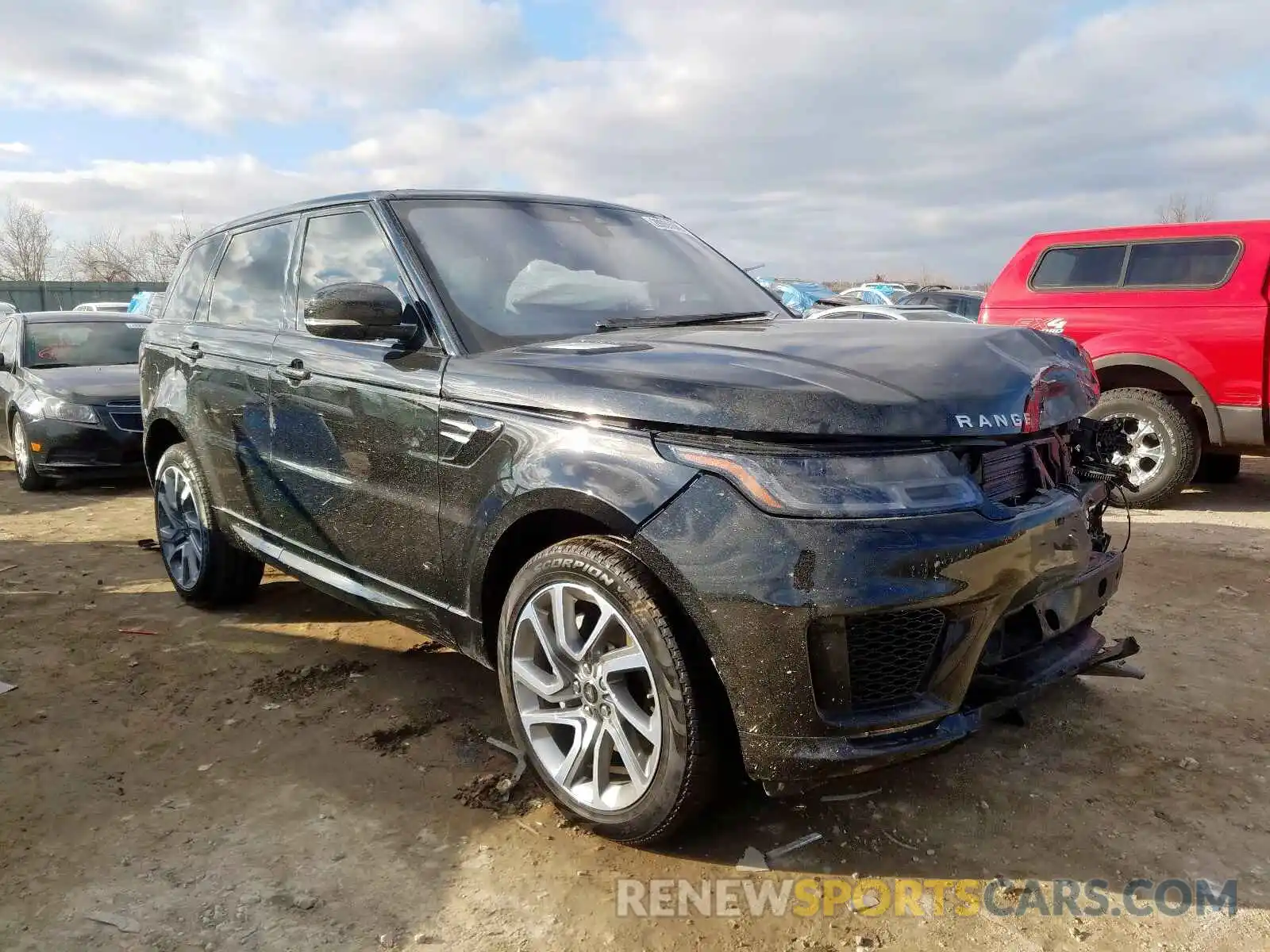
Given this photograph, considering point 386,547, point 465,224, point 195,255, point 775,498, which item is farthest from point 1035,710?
point 195,255

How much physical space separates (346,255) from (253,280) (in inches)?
34.5

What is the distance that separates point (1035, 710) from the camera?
3.27 meters

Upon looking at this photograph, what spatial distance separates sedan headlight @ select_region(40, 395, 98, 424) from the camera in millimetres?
7453

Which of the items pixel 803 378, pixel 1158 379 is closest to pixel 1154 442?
pixel 1158 379

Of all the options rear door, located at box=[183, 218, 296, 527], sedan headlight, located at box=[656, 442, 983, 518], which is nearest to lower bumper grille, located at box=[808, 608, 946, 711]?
sedan headlight, located at box=[656, 442, 983, 518]

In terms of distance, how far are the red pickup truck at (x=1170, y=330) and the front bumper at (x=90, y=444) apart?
7282mm

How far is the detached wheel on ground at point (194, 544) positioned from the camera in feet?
14.2

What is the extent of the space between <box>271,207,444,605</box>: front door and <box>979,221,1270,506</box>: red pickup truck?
4969mm

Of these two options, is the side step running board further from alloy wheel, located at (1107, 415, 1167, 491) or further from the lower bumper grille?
alloy wheel, located at (1107, 415, 1167, 491)

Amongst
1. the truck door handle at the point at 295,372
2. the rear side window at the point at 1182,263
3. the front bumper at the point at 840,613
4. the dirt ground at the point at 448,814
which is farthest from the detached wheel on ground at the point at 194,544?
the rear side window at the point at 1182,263

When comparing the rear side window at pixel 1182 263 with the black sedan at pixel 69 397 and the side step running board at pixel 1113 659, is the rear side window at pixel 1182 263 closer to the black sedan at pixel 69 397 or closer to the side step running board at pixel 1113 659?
the side step running board at pixel 1113 659

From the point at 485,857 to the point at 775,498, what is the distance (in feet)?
4.20

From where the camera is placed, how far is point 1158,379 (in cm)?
671

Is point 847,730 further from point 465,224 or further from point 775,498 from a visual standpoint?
point 465,224
